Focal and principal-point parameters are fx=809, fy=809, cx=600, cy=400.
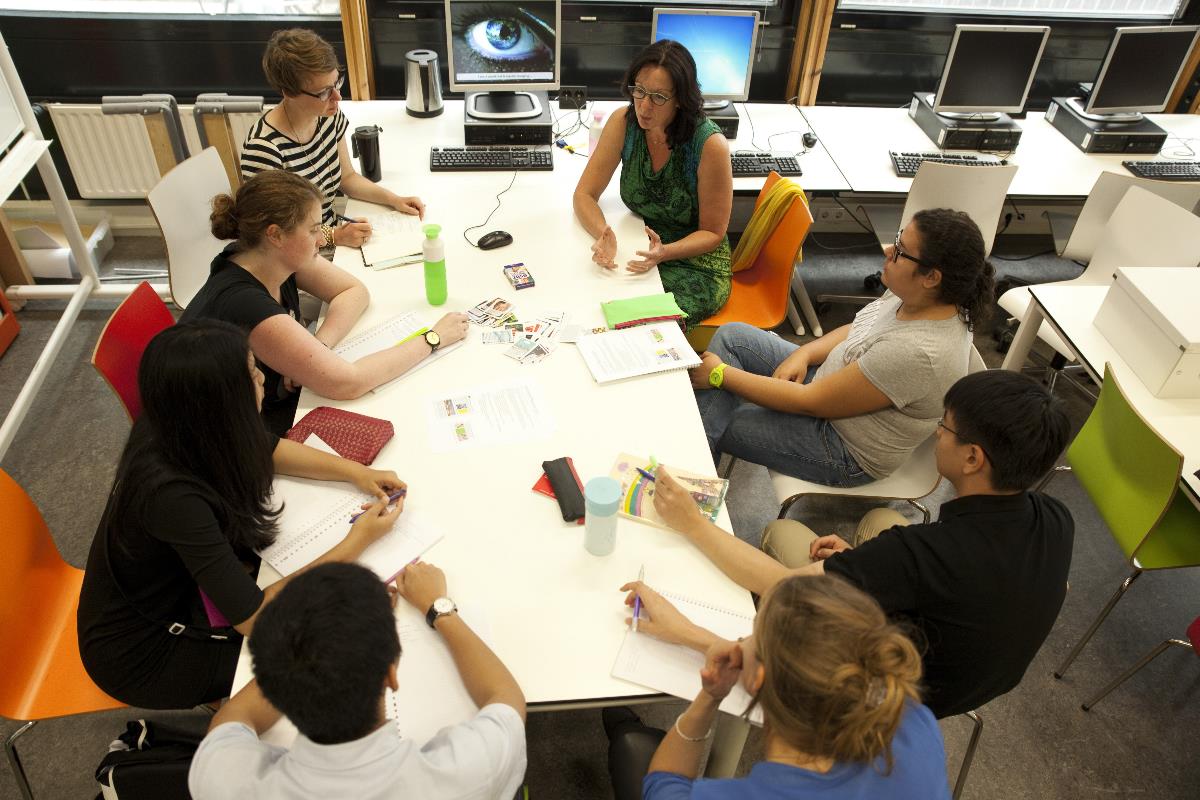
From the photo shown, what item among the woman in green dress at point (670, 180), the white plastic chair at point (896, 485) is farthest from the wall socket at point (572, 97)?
the white plastic chair at point (896, 485)

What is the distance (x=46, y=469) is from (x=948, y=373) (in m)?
2.96

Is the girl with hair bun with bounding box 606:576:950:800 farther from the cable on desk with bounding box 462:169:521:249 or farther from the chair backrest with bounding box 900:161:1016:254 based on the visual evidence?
the chair backrest with bounding box 900:161:1016:254

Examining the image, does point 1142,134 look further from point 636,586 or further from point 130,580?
point 130,580

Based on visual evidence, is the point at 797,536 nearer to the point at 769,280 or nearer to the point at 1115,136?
the point at 769,280

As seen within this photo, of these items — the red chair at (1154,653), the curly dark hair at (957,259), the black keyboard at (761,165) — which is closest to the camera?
the curly dark hair at (957,259)

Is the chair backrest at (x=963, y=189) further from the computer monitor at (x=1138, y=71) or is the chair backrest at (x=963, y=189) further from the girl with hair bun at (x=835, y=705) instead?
the girl with hair bun at (x=835, y=705)

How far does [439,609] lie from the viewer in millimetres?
1524

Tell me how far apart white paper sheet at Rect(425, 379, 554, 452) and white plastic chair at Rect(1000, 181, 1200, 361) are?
76.6 inches

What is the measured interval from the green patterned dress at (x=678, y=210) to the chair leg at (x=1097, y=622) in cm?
149

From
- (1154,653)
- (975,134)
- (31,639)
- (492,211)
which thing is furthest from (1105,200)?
(31,639)

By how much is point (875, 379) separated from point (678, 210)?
1.07m

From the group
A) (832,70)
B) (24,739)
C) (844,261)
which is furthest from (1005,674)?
(832,70)

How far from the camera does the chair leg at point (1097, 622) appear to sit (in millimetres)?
2271

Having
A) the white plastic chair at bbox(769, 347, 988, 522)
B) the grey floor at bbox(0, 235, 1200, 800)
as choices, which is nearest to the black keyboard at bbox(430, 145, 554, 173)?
the grey floor at bbox(0, 235, 1200, 800)
